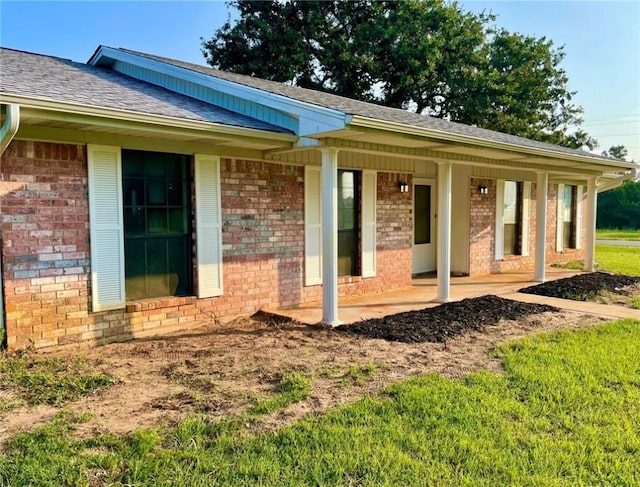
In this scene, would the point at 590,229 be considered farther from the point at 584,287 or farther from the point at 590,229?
the point at 584,287

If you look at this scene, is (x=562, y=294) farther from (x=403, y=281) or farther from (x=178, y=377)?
(x=178, y=377)

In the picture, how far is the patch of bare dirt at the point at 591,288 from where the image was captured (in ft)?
28.4

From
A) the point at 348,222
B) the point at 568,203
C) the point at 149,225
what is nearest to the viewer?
the point at 149,225

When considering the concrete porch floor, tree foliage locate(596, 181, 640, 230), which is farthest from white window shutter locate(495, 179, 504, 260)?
tree foliage locate(596, 181, 640, 230)

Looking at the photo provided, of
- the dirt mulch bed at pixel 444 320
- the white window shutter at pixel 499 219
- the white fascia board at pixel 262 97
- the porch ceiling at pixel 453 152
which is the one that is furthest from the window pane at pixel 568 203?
the white fascia board at pixel 262 97

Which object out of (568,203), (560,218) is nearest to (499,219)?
(560,218)

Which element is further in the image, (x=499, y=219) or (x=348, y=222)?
(x=499, y=219)

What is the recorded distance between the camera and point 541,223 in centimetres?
1030

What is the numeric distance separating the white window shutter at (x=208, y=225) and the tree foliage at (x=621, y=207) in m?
33.2

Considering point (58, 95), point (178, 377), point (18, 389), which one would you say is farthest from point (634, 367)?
point (58, 95)

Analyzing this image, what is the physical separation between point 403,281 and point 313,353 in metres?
4.55

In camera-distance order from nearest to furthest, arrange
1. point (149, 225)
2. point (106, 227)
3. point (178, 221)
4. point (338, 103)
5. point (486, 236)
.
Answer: point (106, 227) → point (149, 225) → point (178, 221) → point (338, 103) → point (486, 236)

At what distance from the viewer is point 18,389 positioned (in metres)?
4.21

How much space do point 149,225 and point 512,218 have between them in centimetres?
951
